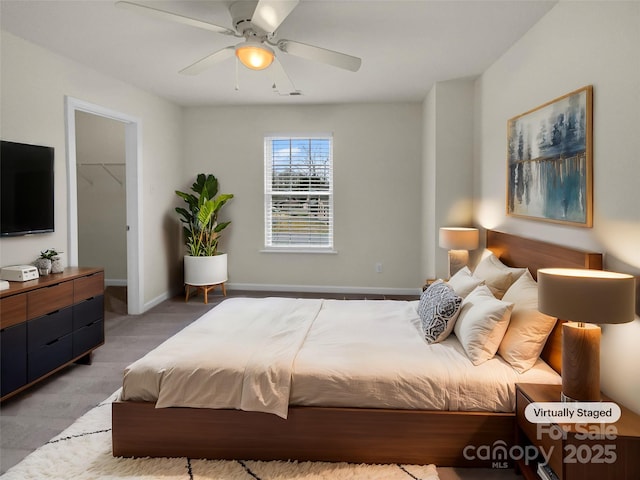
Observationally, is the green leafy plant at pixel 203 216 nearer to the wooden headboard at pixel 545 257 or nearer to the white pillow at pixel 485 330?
the wooden headboard at pixel 545 257

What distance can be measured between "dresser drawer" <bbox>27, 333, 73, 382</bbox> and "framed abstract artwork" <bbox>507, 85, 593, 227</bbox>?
3543 millimetres

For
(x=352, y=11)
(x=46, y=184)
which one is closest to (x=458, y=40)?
(x=352, y=11)

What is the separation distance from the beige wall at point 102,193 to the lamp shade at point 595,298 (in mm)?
6098

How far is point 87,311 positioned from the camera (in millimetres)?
3490

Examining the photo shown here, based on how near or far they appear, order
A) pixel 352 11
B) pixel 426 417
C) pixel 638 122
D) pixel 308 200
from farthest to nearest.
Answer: pixel 308 200, pixel 352 11, pixel 426 417, pixel 638 122

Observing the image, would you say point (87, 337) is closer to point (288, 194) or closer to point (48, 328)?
point (48, 328)

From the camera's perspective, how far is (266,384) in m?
2.16

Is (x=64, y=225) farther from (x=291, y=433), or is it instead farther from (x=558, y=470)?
(x=558, y=470)

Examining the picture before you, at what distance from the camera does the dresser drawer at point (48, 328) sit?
115 inches

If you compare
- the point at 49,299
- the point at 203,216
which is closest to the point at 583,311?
the point at 49,299

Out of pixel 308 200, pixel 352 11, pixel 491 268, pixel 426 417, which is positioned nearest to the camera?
pixel 426 417

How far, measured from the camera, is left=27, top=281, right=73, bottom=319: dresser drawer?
2918 mm

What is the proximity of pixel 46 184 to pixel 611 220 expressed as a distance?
3934mm

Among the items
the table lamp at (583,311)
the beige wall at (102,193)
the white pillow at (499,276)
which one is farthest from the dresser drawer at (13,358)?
the beige wall at (102,193)
